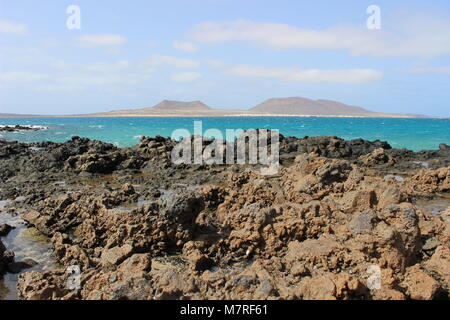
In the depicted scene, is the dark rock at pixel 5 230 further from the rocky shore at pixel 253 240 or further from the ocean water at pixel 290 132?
the ocean water at pixel 290 132

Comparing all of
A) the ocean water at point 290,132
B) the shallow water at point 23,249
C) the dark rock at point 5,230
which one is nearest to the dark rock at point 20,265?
the shallow water at point 23,249

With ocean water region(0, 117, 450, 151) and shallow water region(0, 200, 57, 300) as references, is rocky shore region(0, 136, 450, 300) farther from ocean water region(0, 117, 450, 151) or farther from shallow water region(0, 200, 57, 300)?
ocean water region(0, 117, 450, 151)

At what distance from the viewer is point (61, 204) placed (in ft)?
33.4

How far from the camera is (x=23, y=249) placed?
8.28 meters

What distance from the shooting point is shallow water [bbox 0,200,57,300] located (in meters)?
6.48

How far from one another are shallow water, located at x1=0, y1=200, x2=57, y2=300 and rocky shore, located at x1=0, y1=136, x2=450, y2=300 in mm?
219

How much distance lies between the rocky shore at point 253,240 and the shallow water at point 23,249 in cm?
22

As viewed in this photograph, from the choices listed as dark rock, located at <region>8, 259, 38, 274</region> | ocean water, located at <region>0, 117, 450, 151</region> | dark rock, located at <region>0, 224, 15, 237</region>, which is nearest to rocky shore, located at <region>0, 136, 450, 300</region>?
dark rock, located at <region>8, 259, 38, 274</region>

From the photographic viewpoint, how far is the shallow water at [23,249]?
6.48 m

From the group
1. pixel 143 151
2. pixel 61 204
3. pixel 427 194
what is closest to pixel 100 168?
pixel 143 151

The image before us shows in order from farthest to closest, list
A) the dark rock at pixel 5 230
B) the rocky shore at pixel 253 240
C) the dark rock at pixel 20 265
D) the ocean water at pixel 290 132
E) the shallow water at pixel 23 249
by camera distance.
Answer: the ocean water at pixel 290 132 < the dark rock at pixel 5 230 < the dark rock at pixel 20 265 < the shallow water at pixel 23 249 < the rocky shore at pixel 253 240

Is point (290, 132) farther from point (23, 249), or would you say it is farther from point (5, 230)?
point (23, 249)

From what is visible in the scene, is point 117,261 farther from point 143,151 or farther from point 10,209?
point 143,151
